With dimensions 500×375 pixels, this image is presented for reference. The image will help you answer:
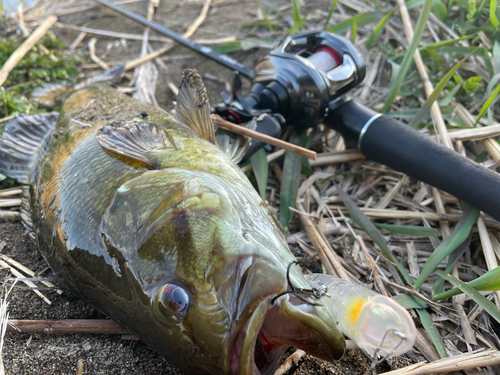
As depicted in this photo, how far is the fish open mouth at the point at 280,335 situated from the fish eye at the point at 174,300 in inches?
8.9

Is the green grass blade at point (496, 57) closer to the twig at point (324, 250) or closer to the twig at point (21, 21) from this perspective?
the twig at point (324, 250)

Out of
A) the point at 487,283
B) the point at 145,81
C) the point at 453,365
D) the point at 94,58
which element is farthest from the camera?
Answer: the point at 94,58

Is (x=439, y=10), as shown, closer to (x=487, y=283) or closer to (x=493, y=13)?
(x=493, y=13)

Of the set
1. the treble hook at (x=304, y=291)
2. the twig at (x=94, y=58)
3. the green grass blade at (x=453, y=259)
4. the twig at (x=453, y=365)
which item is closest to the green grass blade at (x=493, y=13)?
the green grass blade at (x=453, y=259)

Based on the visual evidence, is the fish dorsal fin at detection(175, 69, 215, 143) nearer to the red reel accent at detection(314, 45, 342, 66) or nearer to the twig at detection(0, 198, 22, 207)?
the red reel accent at detection(314, 45, 342, 66)

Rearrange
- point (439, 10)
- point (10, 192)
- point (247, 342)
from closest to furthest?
point (247, 342), point (10, 192), point (439, 10)

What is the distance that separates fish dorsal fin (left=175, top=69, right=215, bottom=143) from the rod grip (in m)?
1.11

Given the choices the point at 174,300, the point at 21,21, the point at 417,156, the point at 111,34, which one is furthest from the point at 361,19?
the point at 21,21

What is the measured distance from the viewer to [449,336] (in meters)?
2.19

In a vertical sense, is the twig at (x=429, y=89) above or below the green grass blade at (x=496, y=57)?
below

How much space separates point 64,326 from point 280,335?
1.28 metres

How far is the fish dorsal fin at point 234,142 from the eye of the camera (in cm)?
263

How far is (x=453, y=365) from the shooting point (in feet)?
6.01

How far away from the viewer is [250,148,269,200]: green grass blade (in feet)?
9.59
